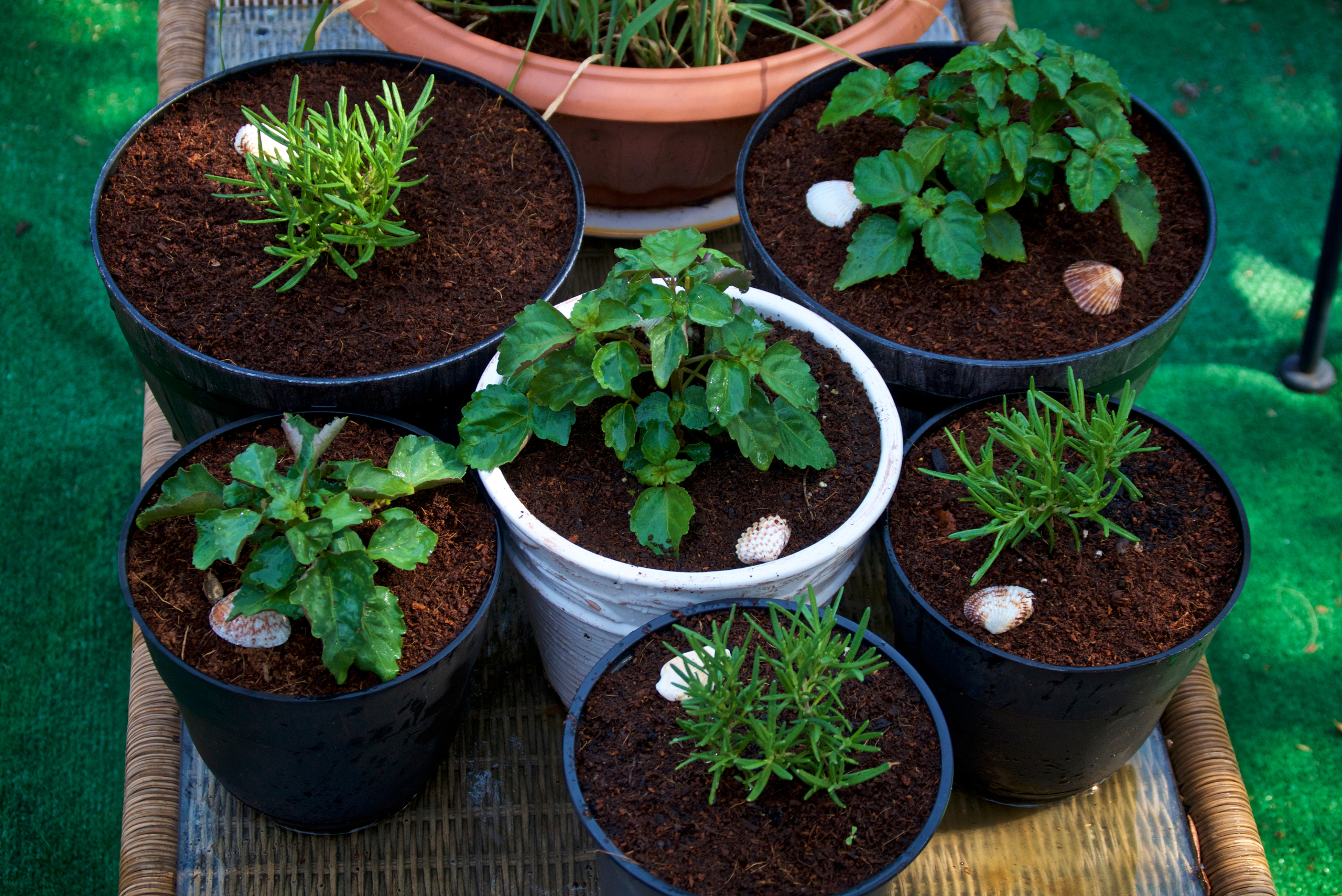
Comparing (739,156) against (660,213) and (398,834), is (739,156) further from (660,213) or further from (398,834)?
(398,834)

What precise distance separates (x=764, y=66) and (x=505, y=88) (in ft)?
1.23

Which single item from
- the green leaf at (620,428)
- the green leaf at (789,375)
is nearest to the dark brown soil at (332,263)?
the green leaf at (620,428)

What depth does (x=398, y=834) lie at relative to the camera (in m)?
1.27

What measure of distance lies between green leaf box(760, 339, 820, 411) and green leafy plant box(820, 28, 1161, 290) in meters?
0.25

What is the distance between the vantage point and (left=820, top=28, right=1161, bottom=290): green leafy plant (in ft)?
4.44

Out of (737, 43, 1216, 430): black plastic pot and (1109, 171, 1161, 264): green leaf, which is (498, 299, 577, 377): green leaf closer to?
(737, 43, 1216, 430): black plastic pot

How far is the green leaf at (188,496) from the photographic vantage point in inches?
42.1

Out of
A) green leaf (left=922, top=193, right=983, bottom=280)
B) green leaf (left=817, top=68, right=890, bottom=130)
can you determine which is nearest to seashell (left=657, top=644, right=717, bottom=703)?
→ green leaf (left=922, top=193, right=983, bottom=280)

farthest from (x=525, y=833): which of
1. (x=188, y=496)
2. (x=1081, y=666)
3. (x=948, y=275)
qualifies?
(x=948, y=275)

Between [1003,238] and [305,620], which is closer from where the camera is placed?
[305,620]

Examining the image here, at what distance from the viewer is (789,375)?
45.3 inches

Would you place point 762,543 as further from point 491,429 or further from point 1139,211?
point 1139,211

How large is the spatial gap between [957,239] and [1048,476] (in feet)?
1.19

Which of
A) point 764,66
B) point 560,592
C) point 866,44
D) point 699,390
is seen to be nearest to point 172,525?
point 560,592
